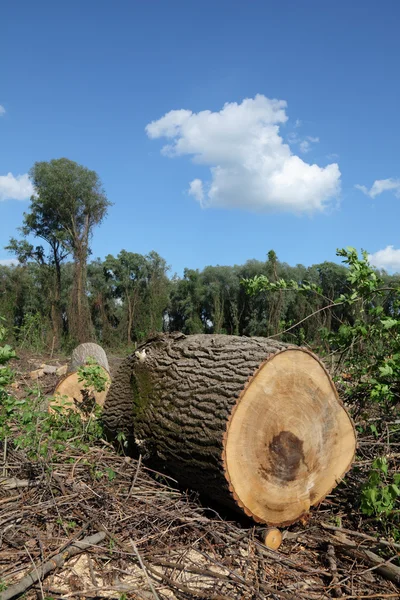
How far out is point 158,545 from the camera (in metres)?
3.01

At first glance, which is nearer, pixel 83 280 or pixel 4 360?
pixel 4 360

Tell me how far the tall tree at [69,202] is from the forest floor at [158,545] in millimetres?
13372

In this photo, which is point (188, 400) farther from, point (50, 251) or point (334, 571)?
point (50, 251)

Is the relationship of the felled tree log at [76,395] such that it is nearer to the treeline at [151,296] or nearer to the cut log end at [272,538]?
the cut log end at [272,538]

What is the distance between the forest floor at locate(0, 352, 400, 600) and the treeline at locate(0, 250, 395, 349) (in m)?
12.2

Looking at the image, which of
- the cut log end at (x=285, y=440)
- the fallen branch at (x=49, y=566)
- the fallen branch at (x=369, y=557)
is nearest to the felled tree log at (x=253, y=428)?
the cut log end at (x=285, y=440)

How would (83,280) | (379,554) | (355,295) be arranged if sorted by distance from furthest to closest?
(83,280) → (355,295) → (379,554)

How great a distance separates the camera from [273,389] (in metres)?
3.20

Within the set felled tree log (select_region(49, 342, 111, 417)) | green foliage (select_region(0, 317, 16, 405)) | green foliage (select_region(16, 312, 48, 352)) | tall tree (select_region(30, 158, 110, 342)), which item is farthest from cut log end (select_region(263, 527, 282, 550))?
tall tree (select_region(30, 158, 110, 342))

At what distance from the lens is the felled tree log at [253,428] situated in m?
3.08

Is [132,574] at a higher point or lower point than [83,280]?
lower

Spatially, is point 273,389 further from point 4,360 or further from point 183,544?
point 4,360

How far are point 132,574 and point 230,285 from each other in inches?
637

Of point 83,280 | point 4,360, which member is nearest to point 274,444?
point 4,360
